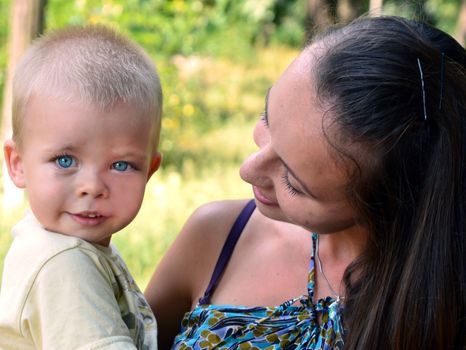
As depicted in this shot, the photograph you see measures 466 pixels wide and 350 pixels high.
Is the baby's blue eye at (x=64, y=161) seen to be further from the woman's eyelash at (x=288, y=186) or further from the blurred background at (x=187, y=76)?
the blurred background at (x=187, y=76)

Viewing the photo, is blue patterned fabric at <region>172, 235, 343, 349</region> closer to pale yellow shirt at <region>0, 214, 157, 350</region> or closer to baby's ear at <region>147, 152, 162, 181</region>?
pale yellow shirt at <region>0, 214, 157, 350</region>

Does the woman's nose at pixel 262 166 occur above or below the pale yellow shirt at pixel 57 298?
above

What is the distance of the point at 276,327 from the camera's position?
2234mm

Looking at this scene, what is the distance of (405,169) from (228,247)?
61cm

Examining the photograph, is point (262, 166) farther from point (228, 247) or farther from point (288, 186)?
point (228, 247)

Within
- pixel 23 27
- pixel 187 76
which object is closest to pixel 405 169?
pixel 23 27

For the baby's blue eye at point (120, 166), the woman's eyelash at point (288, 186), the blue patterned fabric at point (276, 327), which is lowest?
the blue patterned fabric at point (276, 327)

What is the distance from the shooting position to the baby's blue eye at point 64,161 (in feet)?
6.64

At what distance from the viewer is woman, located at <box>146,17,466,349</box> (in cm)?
200

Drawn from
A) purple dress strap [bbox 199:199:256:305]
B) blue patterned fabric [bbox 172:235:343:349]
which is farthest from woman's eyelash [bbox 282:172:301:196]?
purple dress strap [bbox 199:199:256:305]

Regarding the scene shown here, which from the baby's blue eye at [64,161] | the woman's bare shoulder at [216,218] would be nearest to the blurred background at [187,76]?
the woman's bare shoulder at [216,218]

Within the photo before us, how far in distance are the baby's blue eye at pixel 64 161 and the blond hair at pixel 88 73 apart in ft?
0.43

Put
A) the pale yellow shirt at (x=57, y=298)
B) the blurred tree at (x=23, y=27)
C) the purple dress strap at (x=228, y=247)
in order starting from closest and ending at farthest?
the pale yellow shirt at (x=57, y=298)
the purple dress strap at (x=228, y=247)
the blurred tree at (x=23, y=27)

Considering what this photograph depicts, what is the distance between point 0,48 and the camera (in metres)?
9.46
